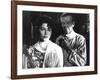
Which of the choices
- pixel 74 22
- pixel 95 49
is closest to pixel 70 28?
pixel 74 22

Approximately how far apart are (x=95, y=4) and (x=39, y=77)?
85 cm

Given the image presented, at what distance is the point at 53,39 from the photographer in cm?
174

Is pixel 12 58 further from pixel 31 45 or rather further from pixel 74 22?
pixel 74 22

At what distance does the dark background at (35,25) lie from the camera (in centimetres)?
166

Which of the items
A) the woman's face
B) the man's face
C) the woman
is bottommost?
the woman

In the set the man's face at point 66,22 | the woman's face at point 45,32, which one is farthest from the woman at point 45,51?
the man's face at point 66,22

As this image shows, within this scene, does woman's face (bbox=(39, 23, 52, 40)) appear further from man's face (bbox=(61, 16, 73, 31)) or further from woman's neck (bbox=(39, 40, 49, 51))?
Result: man's face (bbox=(61, 16, 73, 31))

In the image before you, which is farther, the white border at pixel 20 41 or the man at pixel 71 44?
the man at pixel 71 44

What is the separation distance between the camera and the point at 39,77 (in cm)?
170

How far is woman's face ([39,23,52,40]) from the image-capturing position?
5.62 ft

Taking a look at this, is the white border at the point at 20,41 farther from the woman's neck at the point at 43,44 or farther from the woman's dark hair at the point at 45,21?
the woman's neck at the point at 43,44

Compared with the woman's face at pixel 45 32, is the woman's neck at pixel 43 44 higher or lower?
lower

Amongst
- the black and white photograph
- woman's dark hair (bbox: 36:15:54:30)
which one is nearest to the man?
the black and white photograph

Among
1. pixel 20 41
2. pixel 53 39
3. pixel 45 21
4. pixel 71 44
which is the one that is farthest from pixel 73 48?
pixel 20 41
